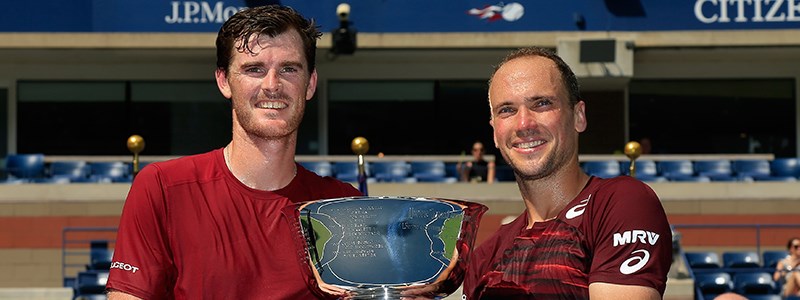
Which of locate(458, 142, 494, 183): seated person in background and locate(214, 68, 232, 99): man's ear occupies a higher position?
locate(214, 68, 232, 99): man's ear

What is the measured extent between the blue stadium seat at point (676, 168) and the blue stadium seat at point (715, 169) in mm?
162

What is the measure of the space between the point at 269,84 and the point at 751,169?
63.1ft

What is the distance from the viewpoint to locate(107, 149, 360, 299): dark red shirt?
3.76m

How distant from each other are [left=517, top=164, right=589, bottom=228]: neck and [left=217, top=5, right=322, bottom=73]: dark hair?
0.80m

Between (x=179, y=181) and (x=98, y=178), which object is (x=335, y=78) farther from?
(x=179, y=181)

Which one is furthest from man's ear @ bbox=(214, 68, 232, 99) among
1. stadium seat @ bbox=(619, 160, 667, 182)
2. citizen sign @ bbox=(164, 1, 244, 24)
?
citizen sign @ bbox=(164, 1, 244, 24)

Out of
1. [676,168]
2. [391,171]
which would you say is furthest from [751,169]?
[391,171]

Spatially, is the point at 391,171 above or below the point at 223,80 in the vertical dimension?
below

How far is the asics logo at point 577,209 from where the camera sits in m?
3.58

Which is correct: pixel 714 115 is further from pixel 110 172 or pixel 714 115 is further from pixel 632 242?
pixel 632 242

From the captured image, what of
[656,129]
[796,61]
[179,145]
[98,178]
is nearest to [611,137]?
[656,129]

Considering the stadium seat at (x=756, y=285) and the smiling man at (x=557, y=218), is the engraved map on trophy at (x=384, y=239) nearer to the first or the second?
the smiling man at (x=557, y=218)

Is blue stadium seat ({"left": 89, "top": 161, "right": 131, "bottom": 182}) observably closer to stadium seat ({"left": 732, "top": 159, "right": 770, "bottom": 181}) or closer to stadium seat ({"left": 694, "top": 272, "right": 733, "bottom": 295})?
stadium seat ({"left": 694, "top": 272, "right": 733, "bottom": 295})

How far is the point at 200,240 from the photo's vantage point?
3826 millimetres
